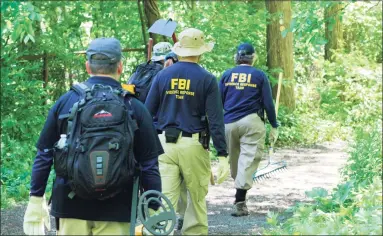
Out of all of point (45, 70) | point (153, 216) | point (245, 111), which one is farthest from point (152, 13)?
point (153, 216)

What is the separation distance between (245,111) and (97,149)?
568cm

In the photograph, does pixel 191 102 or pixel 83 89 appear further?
pixel 191 102

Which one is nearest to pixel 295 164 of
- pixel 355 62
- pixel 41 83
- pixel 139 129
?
pixel 41 83

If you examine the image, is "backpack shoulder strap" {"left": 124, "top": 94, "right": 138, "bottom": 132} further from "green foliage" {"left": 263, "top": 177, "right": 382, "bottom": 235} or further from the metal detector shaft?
"green foliage" {"left": 263, "top": 177, "right": 382, "bottom": 235}

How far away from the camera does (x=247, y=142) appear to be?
10.1 metres

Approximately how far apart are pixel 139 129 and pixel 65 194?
580 mm

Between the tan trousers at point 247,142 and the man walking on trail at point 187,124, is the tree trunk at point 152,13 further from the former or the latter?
the man walking on trail at point 187,124

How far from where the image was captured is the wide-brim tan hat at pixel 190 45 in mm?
7508

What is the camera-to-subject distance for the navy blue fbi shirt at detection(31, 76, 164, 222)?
4625 mm

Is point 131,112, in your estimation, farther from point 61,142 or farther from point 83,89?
point 61,142

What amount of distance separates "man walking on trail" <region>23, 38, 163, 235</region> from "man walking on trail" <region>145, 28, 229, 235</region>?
7.55 ft

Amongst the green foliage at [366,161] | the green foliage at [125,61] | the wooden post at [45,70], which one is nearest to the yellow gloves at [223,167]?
the green foliage at [125,61]

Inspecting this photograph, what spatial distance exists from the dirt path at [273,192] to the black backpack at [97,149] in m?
4.13

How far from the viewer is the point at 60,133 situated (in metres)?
4.75
